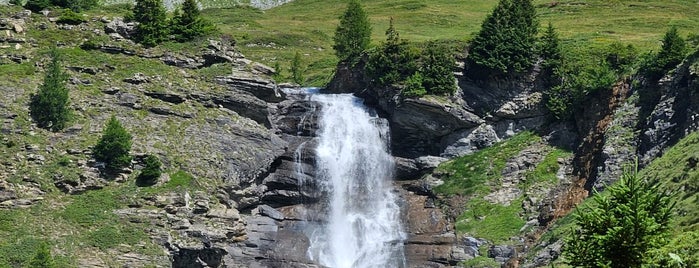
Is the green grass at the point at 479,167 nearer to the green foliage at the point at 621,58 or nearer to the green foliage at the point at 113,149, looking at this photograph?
the green foliage at the point at 621,58

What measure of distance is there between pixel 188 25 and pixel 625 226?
6699 cm

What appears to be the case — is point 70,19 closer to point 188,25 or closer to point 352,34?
point 188,25

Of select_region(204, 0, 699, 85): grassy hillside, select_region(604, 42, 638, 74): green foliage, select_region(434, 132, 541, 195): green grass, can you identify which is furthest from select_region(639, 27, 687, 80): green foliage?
select_region(204, 0, 699, 85): grassy hillside

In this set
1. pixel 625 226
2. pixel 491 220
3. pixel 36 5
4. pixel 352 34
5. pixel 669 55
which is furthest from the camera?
pixel 352 34

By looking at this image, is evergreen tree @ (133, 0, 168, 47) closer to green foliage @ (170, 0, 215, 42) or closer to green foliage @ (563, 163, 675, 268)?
green foliage @ (170, 0, 215, 42)

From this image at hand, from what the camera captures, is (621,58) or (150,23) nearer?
(621,58)

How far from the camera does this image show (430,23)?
145 meters

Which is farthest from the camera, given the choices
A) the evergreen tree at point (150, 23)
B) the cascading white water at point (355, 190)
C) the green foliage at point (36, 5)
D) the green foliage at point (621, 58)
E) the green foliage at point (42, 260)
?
the green foliage at point (36, 5)

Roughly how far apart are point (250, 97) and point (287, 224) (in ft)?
46.8

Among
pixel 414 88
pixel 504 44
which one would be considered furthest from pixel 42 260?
pixel 504 44

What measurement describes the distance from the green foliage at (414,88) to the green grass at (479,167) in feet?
24.5

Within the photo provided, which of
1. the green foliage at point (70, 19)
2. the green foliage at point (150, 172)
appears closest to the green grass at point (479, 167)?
the green foliage at point (150, 172)

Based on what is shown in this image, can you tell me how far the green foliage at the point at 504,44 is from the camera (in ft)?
247

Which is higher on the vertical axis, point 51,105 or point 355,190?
point 51,105
